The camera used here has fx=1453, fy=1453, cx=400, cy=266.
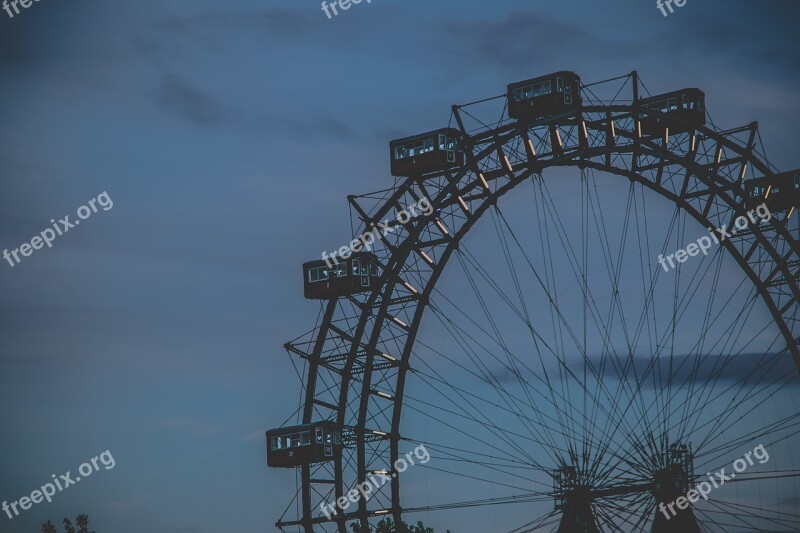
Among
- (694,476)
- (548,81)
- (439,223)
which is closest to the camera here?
(694,476)

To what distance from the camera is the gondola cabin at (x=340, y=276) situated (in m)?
73.1

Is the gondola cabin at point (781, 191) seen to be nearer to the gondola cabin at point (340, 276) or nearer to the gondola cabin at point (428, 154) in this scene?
the gondola cabin at point (428, 154)

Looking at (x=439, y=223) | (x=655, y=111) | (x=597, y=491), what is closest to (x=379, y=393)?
(x=439, y=223)

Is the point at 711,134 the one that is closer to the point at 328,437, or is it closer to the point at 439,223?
the point at 439,223


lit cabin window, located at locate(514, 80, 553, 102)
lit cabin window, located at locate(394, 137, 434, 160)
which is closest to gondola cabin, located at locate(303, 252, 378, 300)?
lit cabin window, located at locate(394, 137, 434, 160)

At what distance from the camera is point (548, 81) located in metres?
66.4

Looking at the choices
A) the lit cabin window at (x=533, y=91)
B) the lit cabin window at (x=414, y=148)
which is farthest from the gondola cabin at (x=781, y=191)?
the lit cabin window at (x=414, y=148)

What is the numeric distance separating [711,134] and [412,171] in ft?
46.8

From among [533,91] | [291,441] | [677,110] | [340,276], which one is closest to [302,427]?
[291,441]

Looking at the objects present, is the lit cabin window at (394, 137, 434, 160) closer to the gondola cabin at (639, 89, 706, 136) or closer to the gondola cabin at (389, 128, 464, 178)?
the gondola cabin at (389, 128, 464, 178)

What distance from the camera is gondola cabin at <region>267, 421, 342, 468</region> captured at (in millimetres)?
71375

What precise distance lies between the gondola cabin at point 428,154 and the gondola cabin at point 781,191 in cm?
1415

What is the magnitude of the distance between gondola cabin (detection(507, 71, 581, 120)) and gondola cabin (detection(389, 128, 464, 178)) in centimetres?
348

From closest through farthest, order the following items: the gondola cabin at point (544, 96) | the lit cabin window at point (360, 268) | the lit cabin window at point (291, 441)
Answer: the gondola cabin at point (544, 96) < the lit cabin window at point (291, 441) < the lit cabin window at point (360, 268)
